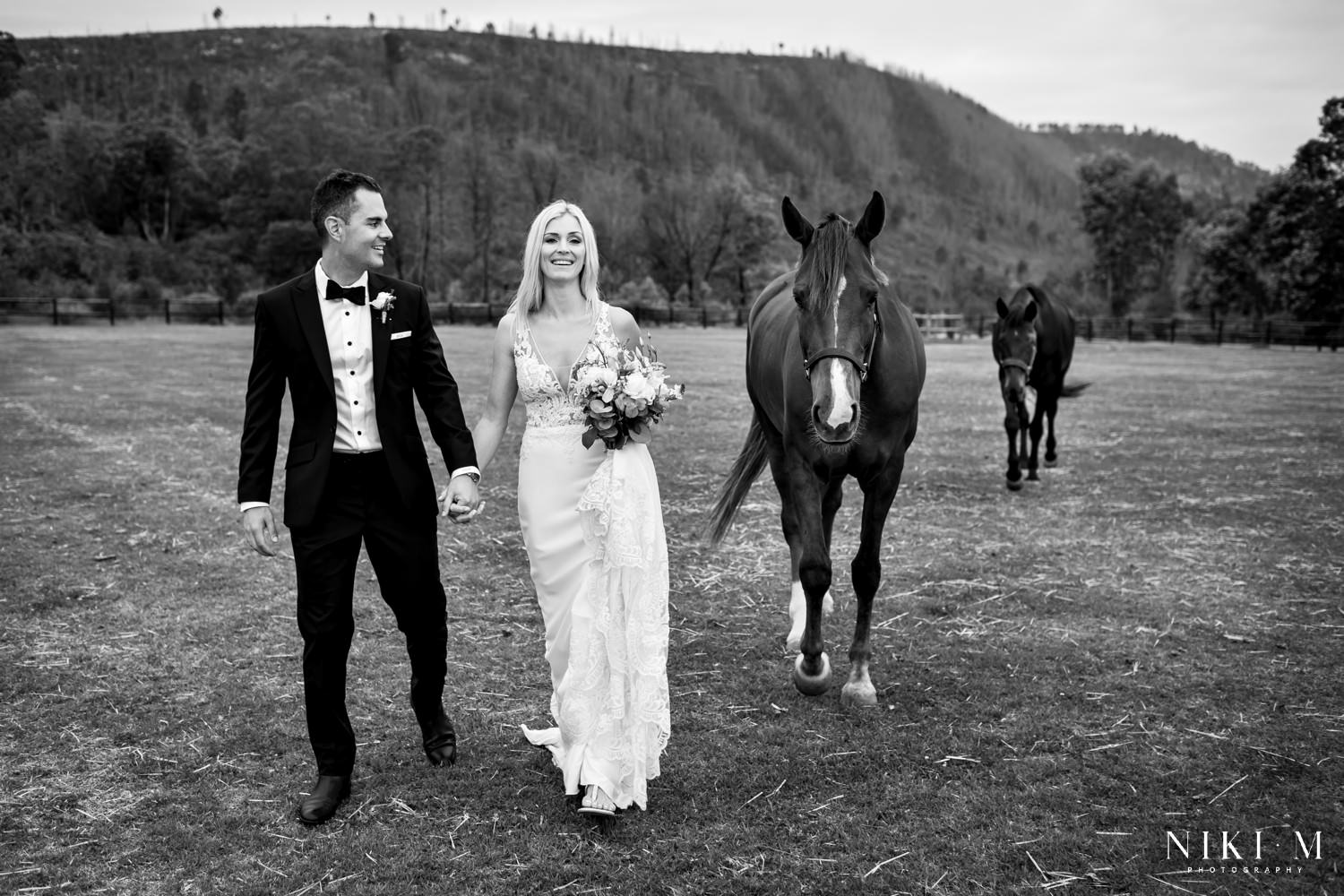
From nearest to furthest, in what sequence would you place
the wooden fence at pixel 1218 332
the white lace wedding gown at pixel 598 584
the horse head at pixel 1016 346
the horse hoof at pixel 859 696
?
1. the white lace wedding gown at pixel 598 584
2. the horse hoof at pixel 859 696
3. the horse head at pixel 1016 346
4. the wooden fence at pixel 1218 332

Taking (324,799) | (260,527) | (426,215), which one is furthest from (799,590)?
(426,215)

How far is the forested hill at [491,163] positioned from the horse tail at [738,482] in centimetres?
5888

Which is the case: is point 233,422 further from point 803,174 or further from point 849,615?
point 803,174

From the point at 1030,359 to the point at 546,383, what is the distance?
8227 mm

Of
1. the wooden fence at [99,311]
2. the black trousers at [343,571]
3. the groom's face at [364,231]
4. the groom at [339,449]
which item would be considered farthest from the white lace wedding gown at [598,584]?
the wooden fence at [99,311]

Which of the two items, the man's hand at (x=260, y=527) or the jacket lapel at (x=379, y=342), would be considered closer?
the man's hand at (x=260, y=527)

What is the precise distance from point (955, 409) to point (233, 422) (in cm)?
1298

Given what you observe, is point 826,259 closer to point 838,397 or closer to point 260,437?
point 838,397

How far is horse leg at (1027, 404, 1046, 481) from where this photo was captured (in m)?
11.1

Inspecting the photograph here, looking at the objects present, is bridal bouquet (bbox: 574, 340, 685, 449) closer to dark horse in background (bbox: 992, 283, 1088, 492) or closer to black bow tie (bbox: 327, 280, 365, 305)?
black bow tie (bbox: 327, 280, 365, 305)

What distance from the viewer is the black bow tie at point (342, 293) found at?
397cm

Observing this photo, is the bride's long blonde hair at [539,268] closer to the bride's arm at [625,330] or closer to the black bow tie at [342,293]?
the bride's arm at [625,330]

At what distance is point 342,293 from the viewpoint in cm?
397

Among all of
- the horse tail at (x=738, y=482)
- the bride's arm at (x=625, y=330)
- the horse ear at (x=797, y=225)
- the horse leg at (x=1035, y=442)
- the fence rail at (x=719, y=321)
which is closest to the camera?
the bride's arm at (x=625, y=330)
